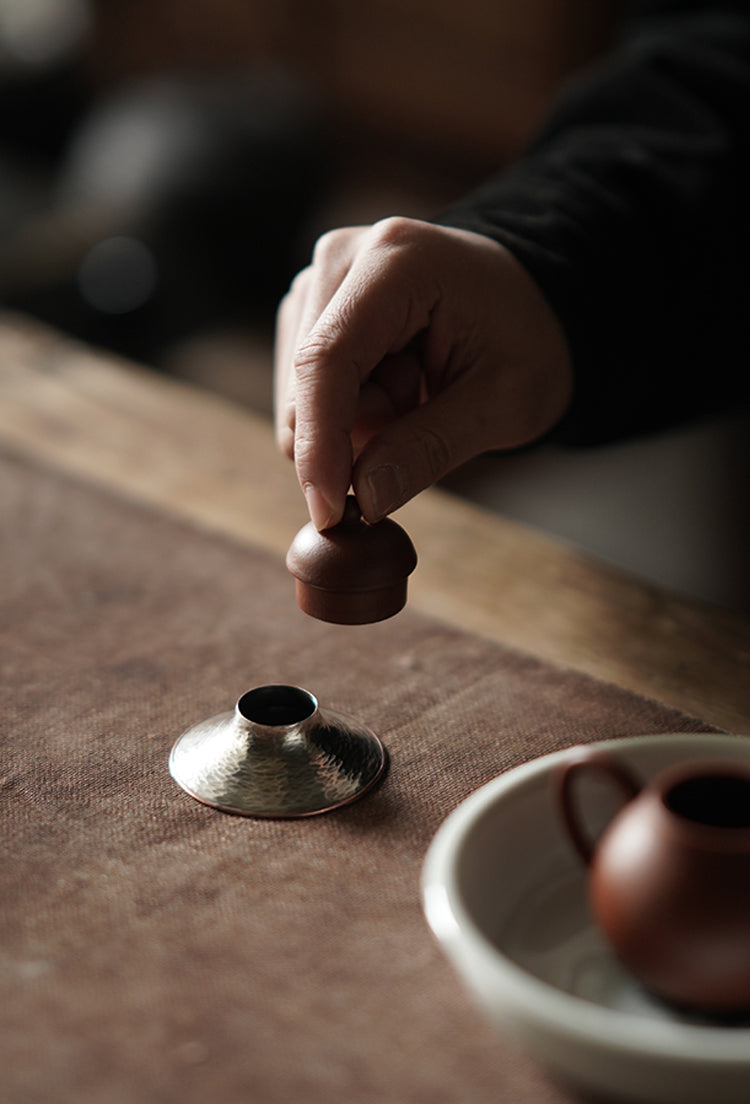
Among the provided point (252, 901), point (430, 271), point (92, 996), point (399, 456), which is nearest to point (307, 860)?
point (252, 901)

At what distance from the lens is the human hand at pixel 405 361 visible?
81 cm

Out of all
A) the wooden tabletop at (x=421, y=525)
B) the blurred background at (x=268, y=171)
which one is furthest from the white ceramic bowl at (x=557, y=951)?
the blurred background at (x=268, y=171)

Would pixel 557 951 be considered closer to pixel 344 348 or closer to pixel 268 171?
pixel 344 348


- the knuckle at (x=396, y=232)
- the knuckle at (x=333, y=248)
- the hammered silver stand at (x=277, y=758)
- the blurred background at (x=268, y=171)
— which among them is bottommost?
the blurred background at (x=268, y=171)

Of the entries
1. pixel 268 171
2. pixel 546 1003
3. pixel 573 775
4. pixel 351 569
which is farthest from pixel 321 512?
pixel 268 171

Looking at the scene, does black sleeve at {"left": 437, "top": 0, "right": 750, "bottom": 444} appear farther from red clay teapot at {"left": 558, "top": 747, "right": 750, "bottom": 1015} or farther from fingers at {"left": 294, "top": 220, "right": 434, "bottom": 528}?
red clay teapot at {"left": 558, "top": 747, "right": 750, "bottom": 1015}

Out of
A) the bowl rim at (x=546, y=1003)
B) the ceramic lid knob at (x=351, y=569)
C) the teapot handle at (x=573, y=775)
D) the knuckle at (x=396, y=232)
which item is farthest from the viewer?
the knuckle at (x=396, y=232)

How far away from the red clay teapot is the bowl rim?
0.02 metres

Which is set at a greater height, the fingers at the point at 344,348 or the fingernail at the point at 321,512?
the fingers at the point at 344,348

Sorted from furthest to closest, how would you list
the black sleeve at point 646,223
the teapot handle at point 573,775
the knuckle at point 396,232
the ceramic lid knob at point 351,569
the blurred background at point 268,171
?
1. the blurred background at point 268,171
2. the black sleeve at point 646,223
3. the knuckle at point 396,232
4. the ceramic lid knob at point 351,569
5. the teapot handle at point 573,775

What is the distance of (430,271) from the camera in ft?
2.92

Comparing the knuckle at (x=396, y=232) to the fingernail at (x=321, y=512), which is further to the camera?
the knuckle at (x=396, y=232)

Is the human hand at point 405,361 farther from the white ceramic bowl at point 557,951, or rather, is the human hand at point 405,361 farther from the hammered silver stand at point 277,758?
the white ceramic bowl at point 557,951

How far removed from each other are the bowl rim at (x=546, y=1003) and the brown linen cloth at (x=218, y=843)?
8cm
